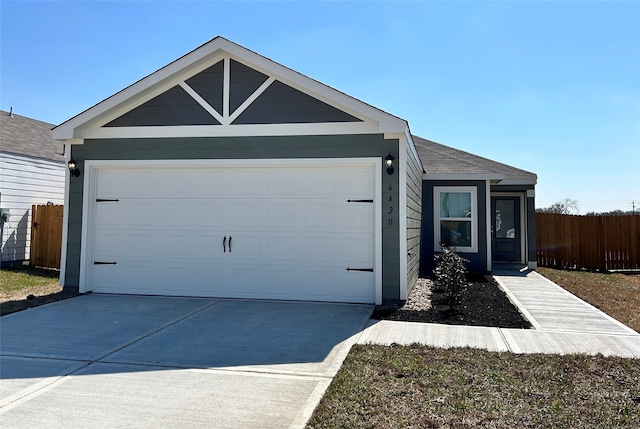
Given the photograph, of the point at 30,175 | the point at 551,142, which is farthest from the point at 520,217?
the point at 30,175

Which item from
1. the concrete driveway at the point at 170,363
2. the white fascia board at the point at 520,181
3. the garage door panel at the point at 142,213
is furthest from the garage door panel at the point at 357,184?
the white fascia board at the point at 520,181

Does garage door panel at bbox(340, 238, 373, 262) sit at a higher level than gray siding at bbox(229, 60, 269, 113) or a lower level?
lower

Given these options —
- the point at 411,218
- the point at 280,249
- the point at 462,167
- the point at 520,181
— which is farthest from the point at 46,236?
the point at 520,181

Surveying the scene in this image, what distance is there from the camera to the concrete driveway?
2.94m

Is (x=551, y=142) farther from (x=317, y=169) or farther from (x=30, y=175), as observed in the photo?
(x=30, y=175)

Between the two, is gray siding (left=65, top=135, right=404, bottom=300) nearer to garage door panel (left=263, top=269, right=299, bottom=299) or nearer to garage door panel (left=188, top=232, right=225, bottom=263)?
garage door panel (left=188, top=232, right=225, bottom=263)

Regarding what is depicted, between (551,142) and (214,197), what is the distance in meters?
13.0

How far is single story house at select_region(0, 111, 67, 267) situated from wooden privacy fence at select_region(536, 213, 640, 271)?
16.9 meters

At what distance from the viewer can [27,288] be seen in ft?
28.9

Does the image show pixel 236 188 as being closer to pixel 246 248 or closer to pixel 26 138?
pixel 246 248

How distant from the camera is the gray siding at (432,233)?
1112cm

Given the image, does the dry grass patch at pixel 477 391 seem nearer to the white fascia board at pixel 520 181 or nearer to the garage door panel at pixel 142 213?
the garage door panel at pixel 142 213

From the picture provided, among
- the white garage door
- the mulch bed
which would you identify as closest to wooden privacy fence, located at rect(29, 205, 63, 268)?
the white garage door

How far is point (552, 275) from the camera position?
11469 mm
